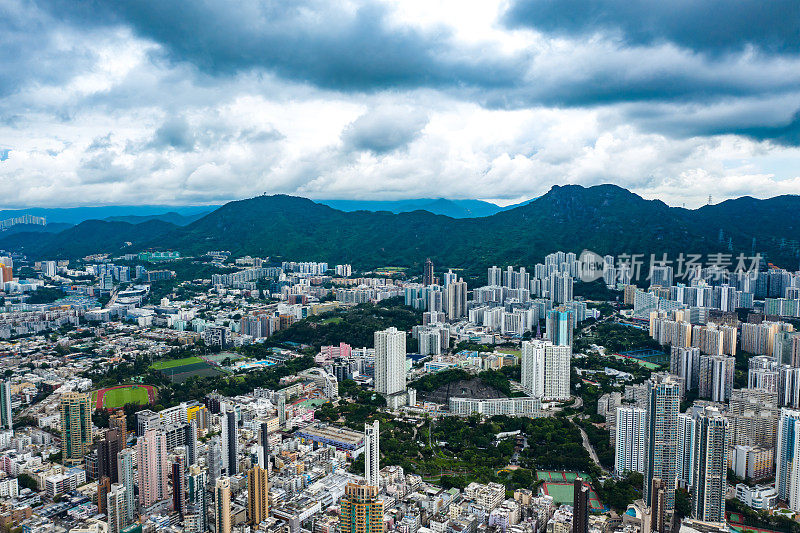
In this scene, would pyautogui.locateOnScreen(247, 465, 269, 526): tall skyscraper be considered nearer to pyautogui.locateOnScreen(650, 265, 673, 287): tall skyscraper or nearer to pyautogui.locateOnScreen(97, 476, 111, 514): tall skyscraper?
pyautogui.locateOnScreen(97, 476, 111, 514): tall skyscraper

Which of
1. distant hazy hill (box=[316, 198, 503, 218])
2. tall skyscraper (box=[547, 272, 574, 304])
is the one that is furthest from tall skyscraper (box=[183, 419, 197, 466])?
distant hazy hill (box=[316, 198, 503, 218])

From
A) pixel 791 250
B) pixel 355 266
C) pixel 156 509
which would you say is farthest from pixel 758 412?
pixel 355 266

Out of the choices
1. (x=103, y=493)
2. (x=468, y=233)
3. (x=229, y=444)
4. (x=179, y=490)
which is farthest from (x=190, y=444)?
(x=468, y=233)

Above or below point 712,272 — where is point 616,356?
below

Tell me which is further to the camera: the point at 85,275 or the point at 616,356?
the point at 85,275

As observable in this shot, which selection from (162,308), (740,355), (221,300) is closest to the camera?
(740,355)

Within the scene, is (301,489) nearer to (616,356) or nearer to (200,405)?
(200,405)
